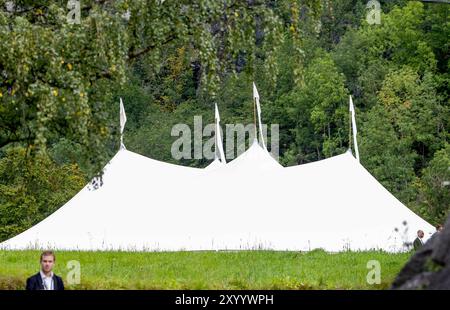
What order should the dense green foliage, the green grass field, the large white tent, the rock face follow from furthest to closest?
the large white tent → the green grass field → the dense green foliage → the rock face

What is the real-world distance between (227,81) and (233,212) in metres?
3.83

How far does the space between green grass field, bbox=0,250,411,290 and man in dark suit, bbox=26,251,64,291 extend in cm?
322

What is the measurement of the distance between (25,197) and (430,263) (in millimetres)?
47190

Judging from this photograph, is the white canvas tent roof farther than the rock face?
Yes

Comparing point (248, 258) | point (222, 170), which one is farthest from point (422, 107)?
Answer: point (248, 258)

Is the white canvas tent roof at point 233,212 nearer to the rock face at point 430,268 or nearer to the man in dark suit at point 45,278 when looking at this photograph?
the man in dark suit at point 45,278

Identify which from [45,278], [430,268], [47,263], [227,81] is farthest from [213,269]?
[227,81]

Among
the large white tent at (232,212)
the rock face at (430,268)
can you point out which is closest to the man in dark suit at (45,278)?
the rock face at (430,268)

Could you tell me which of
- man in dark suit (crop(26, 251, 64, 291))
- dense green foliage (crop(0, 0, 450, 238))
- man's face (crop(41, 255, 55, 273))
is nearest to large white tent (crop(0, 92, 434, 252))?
dense green foliage (crop(0, 0, 450, 238))

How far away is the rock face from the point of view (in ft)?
29.2

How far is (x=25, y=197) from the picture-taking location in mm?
55219

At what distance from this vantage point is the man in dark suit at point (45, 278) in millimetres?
12133

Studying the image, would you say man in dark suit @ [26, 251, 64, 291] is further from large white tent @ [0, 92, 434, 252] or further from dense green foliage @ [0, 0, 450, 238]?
large white tent @ [0, 92, 434, 252]
